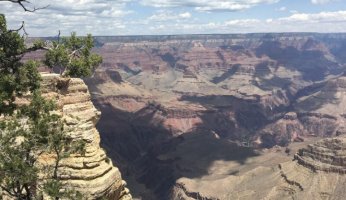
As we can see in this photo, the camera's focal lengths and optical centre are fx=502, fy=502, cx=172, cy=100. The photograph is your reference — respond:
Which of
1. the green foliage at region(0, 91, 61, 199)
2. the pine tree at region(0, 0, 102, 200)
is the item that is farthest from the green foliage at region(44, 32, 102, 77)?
the green foliage at region(0, 91, 61, 199)

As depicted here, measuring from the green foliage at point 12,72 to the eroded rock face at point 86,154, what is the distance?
212 centimetres

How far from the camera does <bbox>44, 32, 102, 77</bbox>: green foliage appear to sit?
149 ft

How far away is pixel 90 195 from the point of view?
113 ft

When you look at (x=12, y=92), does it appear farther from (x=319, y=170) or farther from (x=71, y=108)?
(x=319, y=170)

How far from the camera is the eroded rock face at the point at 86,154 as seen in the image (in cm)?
3473

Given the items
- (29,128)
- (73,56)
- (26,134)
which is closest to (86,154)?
(29,128)

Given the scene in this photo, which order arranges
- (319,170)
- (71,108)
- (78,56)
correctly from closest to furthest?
(71,108)
(78,56)
(319,170)

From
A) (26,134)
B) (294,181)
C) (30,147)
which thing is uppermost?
(26,134)

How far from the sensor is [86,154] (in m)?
36.1

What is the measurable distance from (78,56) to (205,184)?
10575 cm

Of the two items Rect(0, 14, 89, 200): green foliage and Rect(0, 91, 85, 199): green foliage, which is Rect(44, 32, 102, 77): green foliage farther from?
Rect(0, 91, 85, 199): green foliage

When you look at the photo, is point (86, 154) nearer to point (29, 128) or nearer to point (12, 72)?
point (29, 128)

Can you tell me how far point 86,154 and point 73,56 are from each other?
47.1 ft

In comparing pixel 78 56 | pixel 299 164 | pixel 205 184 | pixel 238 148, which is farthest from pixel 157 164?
pixel 78 56
